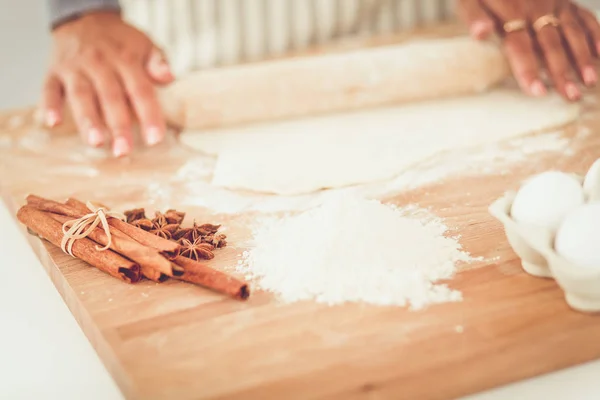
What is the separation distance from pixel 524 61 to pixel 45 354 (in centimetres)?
129

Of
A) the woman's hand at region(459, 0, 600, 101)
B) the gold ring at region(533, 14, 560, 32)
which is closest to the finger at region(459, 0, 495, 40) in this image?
the woman's hand at region(459, 0, 600, 101)

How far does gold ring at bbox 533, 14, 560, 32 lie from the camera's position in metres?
1.93

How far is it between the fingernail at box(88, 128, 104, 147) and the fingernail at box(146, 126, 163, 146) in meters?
0.10

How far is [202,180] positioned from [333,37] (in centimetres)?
91

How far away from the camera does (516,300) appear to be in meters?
1.03

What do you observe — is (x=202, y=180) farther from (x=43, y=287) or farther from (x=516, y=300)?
(x=516, y=300)

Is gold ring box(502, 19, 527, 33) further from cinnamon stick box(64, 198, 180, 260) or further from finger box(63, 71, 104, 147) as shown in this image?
cinnamon stick box(64, 198, 180, 260)

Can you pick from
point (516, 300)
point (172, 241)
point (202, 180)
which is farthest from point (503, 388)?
point (202, 180)

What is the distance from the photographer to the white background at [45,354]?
38.0 inches

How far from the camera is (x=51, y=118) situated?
5.65 feet

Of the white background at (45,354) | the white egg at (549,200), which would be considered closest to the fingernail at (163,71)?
the white background at (45,354)

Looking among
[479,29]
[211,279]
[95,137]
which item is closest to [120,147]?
[95,137]

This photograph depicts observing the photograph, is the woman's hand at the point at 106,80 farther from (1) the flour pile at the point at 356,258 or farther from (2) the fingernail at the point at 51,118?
(1) the flour pile at the point at 356,258

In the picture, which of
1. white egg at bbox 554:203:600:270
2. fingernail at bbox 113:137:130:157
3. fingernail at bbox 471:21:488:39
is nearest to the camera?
white egg at bbox 554:203:600:270
